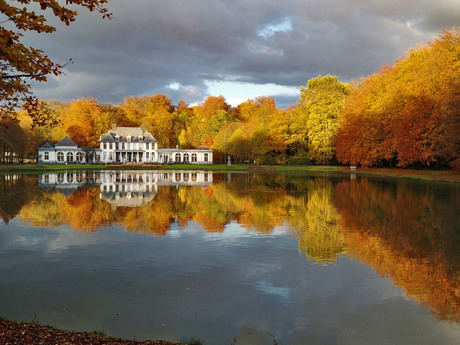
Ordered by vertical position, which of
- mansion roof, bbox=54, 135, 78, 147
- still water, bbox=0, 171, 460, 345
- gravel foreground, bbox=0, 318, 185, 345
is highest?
mansion roof, bbox=54, 135, 78, 147

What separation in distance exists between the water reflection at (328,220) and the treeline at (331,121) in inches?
233

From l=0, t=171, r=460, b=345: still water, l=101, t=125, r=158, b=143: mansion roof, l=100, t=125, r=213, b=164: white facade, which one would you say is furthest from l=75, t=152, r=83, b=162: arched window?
l=0, t=171, r=460, b=345: still water

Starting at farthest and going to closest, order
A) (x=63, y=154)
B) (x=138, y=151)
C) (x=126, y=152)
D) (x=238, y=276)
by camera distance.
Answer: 1. (x=138, y=151)
2. (x=126, y=152)
3. (x=63, y=154)
4. (x=238, y=276)

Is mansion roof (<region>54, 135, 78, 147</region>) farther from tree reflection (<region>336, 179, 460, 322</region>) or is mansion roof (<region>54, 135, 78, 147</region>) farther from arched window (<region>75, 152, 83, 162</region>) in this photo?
tree reflection (<region>336, 179, 460, 322</region>)

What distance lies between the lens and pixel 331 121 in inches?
2194

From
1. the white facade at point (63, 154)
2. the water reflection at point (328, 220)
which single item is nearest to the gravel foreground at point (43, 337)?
the water reflection at point (328, 220)

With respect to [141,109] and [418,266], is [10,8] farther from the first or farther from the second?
[141,109]

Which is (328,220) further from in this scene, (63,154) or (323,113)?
(63,154)

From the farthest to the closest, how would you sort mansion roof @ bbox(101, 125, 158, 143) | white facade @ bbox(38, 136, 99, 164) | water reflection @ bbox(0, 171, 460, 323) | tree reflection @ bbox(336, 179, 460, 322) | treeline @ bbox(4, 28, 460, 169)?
mansion roof @ bbox(101, 125, 158, 143)
white facade @ bbox(38, 136, 99, 164)
treeline @ bbox(4, 28, 460, 169)
water reflection @ bbox(0, 171, 460, 323)
tree reflection @ bbox(336, 179, 460, 322)

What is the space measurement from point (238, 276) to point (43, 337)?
155 inches

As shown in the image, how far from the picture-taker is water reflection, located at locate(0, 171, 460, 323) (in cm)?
775

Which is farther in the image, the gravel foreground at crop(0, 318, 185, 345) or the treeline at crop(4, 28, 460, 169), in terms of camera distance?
the treeline at crop(4, 28, 460, 169)

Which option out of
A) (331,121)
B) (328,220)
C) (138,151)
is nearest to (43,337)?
(328,220)

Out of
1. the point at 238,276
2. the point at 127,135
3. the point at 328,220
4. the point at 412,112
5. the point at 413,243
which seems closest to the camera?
the point at 238,276
